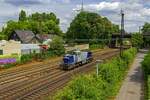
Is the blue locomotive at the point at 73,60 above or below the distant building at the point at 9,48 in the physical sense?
below

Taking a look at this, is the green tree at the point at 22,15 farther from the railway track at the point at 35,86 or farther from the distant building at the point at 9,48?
the railway track at the point at 35,86

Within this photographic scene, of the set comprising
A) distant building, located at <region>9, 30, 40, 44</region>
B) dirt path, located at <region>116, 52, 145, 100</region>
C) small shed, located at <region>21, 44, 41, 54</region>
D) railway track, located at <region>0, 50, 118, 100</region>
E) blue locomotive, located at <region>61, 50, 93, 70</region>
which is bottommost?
dirt path, located at <region>116, 52, 145, 100</region>

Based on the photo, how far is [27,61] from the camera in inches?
2709

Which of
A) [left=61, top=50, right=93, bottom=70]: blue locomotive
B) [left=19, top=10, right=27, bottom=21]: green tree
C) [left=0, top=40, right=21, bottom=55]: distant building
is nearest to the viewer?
[left=61, top=50, right=93, bottom=70]: blue locomotive

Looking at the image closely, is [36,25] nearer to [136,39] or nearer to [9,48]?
[136,39]

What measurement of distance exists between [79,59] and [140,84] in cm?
1906

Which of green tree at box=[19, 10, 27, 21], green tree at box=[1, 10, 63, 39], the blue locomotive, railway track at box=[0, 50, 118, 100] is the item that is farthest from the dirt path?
green tree at box=[19, 10, 27, 21]

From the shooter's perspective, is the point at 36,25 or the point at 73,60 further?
the point at 36,25

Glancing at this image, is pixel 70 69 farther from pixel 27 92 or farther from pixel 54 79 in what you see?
pixel 27 92

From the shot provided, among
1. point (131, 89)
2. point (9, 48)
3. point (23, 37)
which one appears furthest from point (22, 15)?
A: point (131, 89)

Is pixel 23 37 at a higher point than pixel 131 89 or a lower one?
higher

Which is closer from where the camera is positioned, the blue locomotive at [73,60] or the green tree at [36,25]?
the blue locomotive at [73,60]

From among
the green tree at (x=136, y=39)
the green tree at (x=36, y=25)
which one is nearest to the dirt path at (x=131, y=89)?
the green tree at (x=36, y=25)

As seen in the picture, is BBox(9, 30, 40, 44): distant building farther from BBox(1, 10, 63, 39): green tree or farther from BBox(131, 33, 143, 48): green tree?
BBox(131, 33, 143, 48): green tree
